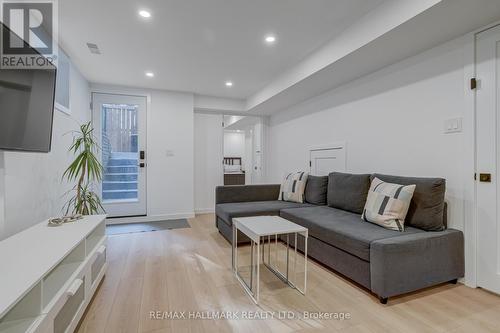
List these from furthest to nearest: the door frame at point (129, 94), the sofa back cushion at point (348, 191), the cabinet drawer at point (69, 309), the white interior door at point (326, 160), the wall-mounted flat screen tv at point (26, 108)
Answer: the door frame at point (129, 94) < the white interior door at point (326, 160) < the sofa back cushion at point (348, 191) < the wall-mounted flat screen tv at point (26, 108) < the cabinet drawer at point (69, 309)

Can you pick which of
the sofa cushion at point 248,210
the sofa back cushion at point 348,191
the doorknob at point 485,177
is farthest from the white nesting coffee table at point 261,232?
the doorknob at point 485,177

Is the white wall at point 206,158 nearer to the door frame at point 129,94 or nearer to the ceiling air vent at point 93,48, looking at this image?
the door frame at point 129,94

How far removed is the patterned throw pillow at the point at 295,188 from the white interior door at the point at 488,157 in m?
1.92

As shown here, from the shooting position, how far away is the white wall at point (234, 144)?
8.45m

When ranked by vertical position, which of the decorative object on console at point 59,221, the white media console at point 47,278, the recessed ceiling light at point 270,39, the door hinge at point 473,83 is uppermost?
the recessed ceiling light at point 270,39

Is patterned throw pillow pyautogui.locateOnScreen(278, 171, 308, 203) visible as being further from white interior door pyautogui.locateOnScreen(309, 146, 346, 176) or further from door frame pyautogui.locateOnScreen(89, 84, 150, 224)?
door frame pyautogui.locateOnScreen(89, 84, 150, 224)

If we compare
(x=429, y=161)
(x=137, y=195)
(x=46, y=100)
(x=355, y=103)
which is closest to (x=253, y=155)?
(x=137, y=195)

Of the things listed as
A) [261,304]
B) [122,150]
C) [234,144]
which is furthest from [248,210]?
[234,144]

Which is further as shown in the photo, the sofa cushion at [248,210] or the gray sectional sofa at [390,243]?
the sofa cushion at [248,210]

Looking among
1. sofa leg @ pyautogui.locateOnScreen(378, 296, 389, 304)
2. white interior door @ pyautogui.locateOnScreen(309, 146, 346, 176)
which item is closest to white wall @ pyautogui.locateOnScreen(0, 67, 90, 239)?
sofa leg @ pyautogui.locateOnScreen(378, 296, 389, 304)

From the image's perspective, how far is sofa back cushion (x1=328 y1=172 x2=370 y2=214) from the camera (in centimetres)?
267

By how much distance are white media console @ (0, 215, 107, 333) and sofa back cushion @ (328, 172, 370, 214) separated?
2548 millimetres

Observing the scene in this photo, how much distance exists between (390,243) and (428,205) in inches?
24.8

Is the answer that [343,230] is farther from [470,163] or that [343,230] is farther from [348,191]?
[470,163]
